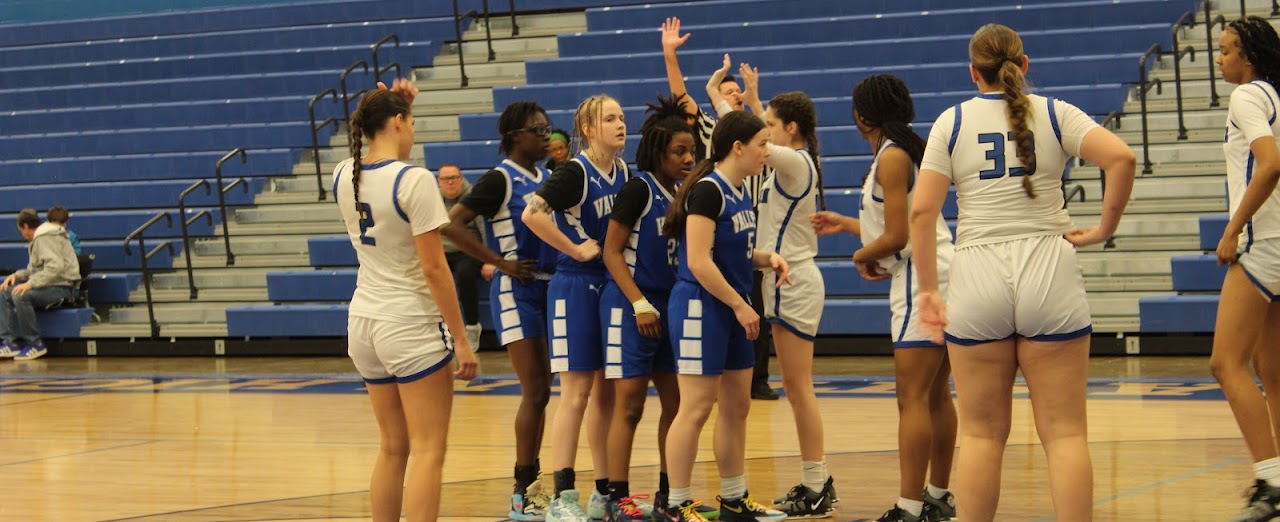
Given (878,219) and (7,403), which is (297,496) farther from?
(7,403)

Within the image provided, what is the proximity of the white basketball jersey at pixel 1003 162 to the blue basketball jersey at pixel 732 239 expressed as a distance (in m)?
1.03

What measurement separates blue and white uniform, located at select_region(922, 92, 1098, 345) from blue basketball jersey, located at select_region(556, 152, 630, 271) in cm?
160

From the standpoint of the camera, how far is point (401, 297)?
4355 millimetres

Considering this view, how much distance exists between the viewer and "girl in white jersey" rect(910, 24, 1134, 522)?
3834 mm

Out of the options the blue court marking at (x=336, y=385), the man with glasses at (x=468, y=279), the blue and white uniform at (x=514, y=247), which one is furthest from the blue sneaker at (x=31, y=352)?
the blue and white uniform at (x=514, y=247)

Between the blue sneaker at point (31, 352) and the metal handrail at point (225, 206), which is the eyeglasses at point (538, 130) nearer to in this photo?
the metal handrail at point (225, 206)

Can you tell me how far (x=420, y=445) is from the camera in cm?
439

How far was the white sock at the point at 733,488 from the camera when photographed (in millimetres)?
5129

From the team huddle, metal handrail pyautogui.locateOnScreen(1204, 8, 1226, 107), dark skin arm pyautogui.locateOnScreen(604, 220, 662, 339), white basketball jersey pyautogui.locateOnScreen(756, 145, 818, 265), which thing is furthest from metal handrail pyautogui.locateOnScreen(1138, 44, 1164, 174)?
dark skin arm pyautogui.locateOnScreen(604, 220, 662, 339)

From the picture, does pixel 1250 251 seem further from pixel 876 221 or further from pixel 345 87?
pixel 345 87

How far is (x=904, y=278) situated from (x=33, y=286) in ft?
29.4

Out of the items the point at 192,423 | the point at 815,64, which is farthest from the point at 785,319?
the point at 815,64

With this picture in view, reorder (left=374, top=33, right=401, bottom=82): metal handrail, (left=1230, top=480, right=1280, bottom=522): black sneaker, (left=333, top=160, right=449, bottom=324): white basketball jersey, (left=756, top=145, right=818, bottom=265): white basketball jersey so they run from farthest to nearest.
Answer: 1. (left=374, top=33, right=401, bottom=82): metal handrail
2. (left=756, top=145, right=818, bottom=265): white basketball jersey
3. (left=1230, top=480, right=1280, bottom=522): black sneaker
4. (left=333, top=160, right=449, bottom=324): white basketball jersey

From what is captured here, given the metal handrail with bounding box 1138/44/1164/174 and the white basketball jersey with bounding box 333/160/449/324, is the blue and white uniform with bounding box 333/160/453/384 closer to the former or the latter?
the white basketball jersey with bounding box 333/160/449/324
